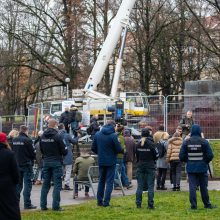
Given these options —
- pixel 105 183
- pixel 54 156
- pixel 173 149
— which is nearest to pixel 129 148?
pixel 173 149

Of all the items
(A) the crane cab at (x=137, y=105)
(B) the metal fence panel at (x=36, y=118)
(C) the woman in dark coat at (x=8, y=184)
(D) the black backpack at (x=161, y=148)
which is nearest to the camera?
(C) the woman in dark coat at (x=8, y=184)

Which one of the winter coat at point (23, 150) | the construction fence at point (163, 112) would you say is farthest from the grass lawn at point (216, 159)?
the winter coat at point (23, 150)

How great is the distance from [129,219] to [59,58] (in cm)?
3695

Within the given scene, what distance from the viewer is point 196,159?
12.4 metres

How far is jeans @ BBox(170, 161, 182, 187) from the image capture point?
16.5 meters

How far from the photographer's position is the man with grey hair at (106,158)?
13047mm

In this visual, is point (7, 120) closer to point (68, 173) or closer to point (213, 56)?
point (68, 173)

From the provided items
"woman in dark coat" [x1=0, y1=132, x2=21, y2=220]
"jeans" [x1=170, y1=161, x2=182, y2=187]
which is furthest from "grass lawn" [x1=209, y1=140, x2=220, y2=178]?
"woman in dark coat" [x1=0, y1=132, x2=21, y2=220]

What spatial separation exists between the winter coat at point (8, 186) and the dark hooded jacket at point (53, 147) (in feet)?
13.5

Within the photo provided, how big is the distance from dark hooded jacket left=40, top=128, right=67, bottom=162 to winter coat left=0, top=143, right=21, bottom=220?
4.12m

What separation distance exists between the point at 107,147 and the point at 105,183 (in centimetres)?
87

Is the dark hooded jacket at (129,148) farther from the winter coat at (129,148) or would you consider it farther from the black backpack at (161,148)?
the black backpack at (161,148)

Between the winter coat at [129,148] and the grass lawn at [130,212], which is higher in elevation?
the winter coat at [129,148]

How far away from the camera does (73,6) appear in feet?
144
